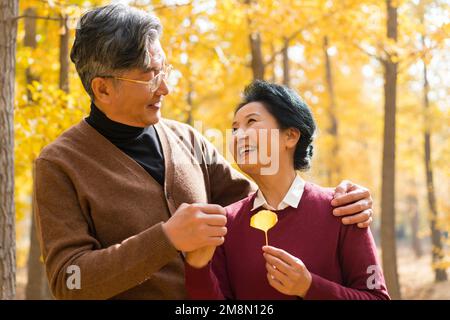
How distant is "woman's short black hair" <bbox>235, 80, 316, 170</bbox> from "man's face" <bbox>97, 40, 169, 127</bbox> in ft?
1.35

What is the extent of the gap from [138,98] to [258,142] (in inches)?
22.5

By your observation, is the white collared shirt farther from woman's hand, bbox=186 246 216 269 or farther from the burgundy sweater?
woman's hand, bbox=186 246 216 269

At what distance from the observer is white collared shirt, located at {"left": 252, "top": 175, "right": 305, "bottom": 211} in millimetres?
2469

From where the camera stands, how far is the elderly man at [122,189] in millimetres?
2125

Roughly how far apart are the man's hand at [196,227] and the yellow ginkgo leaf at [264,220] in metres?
0.28

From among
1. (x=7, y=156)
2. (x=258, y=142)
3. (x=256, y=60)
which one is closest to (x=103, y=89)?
(x=258, y=142)

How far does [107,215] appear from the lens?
2.38 meters

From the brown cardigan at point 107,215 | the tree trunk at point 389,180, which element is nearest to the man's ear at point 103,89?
the brown cardigan at point 107,215

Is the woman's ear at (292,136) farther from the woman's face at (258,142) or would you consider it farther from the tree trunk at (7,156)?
the tree trunk at (7,156)

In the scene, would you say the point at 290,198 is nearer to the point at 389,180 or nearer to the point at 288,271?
the point at 288,271

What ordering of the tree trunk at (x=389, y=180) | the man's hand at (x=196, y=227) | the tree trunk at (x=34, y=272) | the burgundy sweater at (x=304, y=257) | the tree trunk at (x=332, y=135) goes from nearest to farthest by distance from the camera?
the man's hand at (x=196, y=227), the burgundy sweater at (x=304, y=257), the tree trunk at (x=34, y=272), the tree trunk at (x=389, y=180), the tree trunk at (x=332, y=135)

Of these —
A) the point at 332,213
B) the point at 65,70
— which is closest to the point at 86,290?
the point at 332,213
